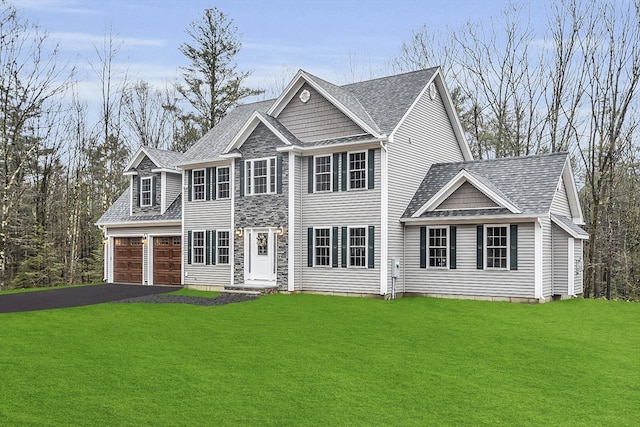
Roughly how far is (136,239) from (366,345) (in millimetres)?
18404

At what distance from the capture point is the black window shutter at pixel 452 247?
18938mm

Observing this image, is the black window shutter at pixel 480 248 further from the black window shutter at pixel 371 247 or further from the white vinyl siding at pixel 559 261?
the black window shutter at pixel 371 247

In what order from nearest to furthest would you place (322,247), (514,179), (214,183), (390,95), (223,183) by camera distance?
1. (514,179)
2. (322,247)
3. (390,95)
4. (223,183)
5. (214,183)

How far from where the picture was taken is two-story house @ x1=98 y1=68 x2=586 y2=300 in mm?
18375

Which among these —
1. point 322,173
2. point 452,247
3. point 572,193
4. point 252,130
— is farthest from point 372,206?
point 572,193

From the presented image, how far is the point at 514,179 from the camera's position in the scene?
19.2 m

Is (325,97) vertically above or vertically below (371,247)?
above

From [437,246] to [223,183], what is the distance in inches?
353

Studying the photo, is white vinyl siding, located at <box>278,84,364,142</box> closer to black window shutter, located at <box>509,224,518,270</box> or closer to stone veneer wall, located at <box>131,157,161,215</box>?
black window shutter, located at <box>509,224,518,270</box>

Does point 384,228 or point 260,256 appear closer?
point 384,228

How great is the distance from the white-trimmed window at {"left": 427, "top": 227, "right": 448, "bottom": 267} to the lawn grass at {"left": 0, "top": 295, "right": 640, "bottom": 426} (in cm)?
414

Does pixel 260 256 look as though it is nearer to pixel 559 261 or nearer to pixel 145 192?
pixel 145 192

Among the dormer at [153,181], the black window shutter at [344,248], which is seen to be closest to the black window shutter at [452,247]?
the black window shutter at [344,248]

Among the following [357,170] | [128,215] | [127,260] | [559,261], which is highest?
[357,170]
